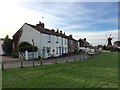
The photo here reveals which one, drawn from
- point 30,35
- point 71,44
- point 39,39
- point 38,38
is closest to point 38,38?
point 38,38

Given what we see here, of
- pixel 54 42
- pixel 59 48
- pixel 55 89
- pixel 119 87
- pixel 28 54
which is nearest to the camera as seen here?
pixel 55 89

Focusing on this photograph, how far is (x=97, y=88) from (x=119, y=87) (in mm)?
1336

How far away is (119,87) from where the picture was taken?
529 inches

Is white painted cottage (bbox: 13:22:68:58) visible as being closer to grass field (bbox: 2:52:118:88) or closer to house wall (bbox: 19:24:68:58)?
house wall (bbox: 19:24:68:58)

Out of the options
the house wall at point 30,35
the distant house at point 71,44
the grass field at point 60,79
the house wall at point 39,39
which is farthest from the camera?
the distant house at point 71,44

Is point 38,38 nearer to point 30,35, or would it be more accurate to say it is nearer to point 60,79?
point 30,35

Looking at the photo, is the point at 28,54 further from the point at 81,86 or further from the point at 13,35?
the point at 81,86

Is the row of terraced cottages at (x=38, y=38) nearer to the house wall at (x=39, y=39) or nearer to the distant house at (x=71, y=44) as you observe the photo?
the house wall at (x=39, y=39)

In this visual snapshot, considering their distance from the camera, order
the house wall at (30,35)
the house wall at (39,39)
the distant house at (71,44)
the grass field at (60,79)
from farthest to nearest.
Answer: the distant house at (71,44) < the house wall at (30,35) < the house wall at (39,39) < the grass field at (60,79)

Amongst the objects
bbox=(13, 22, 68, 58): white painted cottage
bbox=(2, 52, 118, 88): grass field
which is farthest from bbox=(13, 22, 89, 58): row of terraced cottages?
bbox=(2, 52, 118, 88): grass field

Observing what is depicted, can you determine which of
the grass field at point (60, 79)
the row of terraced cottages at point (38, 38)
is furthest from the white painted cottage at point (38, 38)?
the grass field at point (60, 79)

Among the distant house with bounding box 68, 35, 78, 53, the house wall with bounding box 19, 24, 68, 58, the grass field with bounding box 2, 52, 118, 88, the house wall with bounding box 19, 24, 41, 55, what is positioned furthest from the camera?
the distant house with bounding box 68, 35, 78, 53

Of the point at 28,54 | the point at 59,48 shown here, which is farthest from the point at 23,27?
the point at 59,48

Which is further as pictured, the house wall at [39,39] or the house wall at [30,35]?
the house wall at [30,35]
